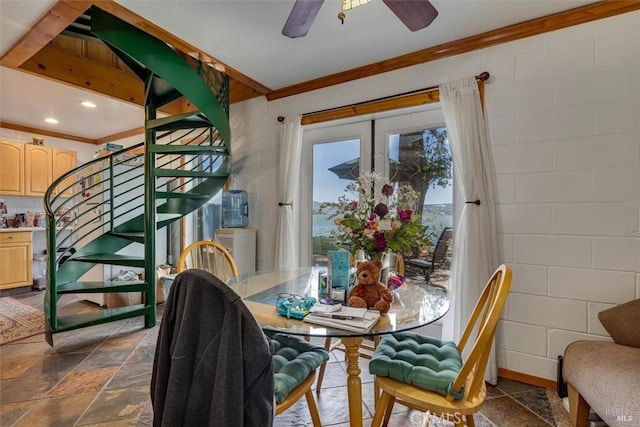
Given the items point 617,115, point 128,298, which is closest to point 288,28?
point 617,115

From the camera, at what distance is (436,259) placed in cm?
250

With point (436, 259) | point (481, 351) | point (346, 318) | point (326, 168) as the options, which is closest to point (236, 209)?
point (326, 168)

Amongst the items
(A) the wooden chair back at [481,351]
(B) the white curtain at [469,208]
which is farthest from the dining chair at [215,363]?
(B) the white curtain at [469,208]

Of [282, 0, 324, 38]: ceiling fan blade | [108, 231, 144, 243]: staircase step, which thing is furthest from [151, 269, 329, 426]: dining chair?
[108, 231, 144, 243]: staircase step

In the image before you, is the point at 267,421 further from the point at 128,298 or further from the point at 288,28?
the point at 128,298

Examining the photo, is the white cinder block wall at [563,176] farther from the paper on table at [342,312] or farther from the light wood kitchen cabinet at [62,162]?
the light wood kitchen cabinet at [62,162]

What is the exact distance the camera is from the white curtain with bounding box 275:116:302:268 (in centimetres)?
303

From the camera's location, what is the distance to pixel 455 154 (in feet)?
7.28

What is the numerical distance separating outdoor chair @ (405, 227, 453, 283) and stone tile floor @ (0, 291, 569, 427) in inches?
34.8

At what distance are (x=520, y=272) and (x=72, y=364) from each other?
10.9 feet

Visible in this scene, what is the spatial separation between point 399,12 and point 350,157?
60.5 inches

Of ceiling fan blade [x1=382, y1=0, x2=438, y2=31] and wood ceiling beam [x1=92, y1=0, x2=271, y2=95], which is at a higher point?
wood ceiling beam [x1=92, y1=0, x2=271, y2=95]

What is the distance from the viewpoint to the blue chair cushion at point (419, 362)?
117 cm

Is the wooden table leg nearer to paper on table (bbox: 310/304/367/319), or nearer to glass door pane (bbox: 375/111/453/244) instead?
paper on table (bbox: 310/304/367/319)
